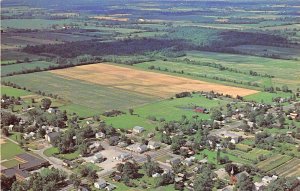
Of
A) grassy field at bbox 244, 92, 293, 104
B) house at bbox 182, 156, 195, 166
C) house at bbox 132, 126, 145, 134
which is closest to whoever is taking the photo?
house at bbox 182, 156, 195, 166

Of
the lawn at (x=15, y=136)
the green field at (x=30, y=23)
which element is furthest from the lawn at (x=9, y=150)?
the green field at (x=30, y=23)

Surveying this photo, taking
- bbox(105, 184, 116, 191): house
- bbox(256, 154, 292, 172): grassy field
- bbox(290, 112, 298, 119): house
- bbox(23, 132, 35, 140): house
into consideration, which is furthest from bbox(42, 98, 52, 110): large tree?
bbox(290, 112, 298, 119): house

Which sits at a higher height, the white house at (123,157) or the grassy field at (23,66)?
the grassy field at (23,66)

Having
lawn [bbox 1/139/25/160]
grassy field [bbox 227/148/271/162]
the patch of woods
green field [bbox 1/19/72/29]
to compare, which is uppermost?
green field [bbox 1/19/72/29]

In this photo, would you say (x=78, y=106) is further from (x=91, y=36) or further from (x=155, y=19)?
(x=155, y=19)

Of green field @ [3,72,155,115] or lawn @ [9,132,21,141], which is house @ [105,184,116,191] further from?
green field @ [3,72,155,115]

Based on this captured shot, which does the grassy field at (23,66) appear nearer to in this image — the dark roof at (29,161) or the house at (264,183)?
the dark roof at (29,161)

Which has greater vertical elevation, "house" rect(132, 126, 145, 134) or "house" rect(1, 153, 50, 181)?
"house" rect(132, 126, 145, 134)
